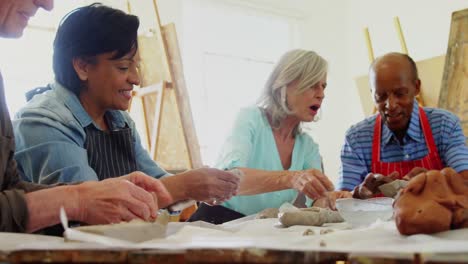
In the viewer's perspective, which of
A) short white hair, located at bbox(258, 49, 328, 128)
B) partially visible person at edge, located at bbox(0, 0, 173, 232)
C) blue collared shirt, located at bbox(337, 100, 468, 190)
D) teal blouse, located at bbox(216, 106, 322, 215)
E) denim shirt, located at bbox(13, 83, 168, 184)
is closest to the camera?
partially visible person at edge, located at bbox(0, 0, 173, 232)

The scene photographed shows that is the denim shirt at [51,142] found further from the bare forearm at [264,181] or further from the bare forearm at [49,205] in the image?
the bare forearm at [264,181]

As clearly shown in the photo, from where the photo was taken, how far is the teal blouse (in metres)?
2.22

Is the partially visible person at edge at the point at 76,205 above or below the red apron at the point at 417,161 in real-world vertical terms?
above

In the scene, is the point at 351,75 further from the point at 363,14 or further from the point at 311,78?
the point at 311,78

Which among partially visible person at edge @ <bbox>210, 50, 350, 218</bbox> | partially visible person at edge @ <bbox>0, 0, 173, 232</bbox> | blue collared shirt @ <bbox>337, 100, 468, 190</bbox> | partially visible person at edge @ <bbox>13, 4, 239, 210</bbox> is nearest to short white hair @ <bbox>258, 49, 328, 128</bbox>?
partially visible person at edge @ <bbox>210, 50, 350, 218</bbox>

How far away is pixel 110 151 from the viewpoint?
170 cm

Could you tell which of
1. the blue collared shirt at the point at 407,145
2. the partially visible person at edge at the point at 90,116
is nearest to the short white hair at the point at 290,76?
the blue collared shirt at the point at 407,145

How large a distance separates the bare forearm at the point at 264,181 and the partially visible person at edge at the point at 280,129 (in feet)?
0.46

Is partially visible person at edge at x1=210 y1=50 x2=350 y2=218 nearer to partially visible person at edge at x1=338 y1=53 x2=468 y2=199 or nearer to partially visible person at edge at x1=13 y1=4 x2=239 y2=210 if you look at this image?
partially visible person at edge at x1=338 y1=53 x2=468 y2=199

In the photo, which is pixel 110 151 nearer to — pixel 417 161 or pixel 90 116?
pixel 90 116

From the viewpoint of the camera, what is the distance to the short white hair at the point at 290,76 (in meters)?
2.40

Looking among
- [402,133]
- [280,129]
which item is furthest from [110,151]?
[402,133]

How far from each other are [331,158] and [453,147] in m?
3.39

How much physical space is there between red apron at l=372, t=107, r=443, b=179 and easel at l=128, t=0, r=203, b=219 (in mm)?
1583
